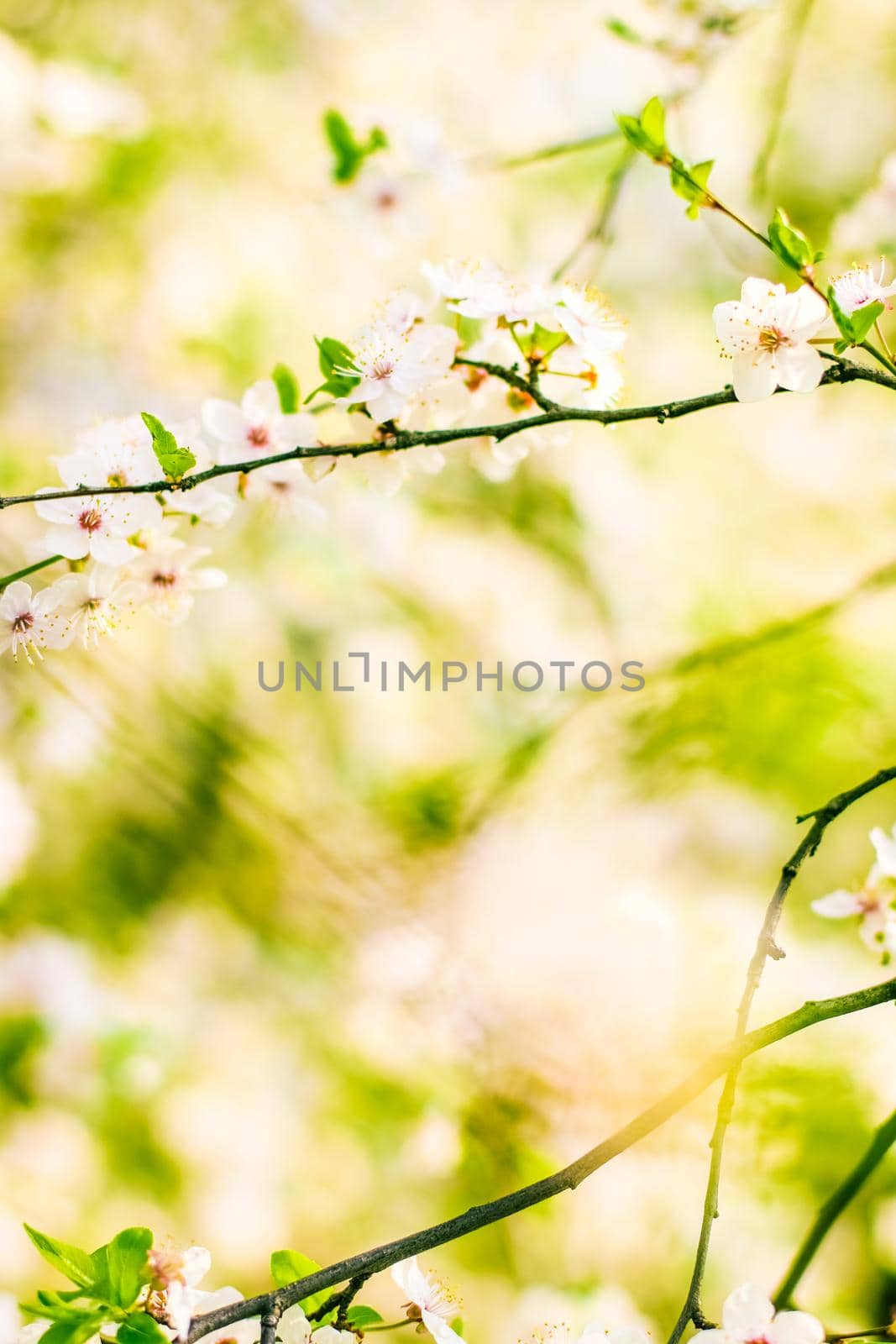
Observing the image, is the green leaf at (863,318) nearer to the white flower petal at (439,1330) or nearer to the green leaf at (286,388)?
the green leaf at (286,388)

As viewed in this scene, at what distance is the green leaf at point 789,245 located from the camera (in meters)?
0.49

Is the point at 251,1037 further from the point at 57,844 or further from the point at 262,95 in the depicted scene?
the point at 262,95

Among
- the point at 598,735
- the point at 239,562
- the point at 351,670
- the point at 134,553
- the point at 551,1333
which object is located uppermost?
the point at 239,562

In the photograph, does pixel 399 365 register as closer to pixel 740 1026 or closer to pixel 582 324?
pixel 582 324

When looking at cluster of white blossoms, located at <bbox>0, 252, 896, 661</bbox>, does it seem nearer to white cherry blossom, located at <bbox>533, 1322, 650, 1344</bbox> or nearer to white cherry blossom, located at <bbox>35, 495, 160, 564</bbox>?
white cherry blossom, located at <bbox>35, 495, 160, 564</bbox>

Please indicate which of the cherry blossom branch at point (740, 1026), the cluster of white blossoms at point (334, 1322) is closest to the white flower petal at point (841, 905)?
the cherry blossom branch at point (740, 1026)

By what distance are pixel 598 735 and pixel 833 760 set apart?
39 cm

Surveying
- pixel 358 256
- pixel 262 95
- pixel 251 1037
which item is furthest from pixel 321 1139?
pixel 262 95

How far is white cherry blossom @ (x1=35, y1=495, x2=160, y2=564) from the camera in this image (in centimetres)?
55

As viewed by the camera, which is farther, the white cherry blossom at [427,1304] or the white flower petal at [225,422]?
the white flower petal at [225,422]

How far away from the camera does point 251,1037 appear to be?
1.77m
